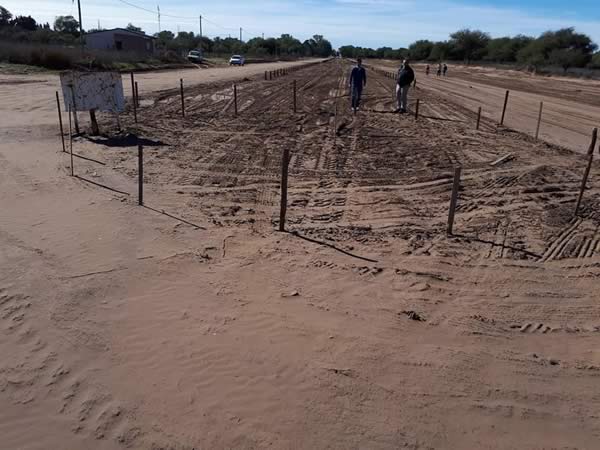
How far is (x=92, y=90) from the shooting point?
1291 centimetres

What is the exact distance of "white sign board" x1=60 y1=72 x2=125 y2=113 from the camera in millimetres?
12492

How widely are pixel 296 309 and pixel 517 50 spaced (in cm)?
10142

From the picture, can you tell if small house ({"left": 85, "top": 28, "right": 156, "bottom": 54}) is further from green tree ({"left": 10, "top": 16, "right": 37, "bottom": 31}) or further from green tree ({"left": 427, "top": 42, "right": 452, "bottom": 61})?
green tree ({"left": 427, "top": 42, "right": 452, "bottom": 61})

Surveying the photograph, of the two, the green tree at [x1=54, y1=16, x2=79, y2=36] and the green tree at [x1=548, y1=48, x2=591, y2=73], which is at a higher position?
the green tree at [x1=54, y1=16, x2=79, y2=36]

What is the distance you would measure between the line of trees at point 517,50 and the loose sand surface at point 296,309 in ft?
226

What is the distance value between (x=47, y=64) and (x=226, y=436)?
41690mm

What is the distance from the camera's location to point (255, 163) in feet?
36.1

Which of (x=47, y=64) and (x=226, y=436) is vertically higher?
(x=47, y=64)

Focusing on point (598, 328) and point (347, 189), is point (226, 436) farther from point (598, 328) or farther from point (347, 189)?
point (347, 189)

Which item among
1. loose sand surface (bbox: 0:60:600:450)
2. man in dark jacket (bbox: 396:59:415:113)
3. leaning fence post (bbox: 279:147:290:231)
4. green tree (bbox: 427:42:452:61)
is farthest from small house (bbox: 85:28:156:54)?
leaning fence post (bbox: 279:147:290:231)

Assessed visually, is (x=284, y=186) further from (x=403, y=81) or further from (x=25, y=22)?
(x=25, y=22)

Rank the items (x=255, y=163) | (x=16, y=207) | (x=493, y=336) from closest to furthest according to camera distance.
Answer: (x=493, y=336) → (x=16, y=207) → (x=255, y=163)

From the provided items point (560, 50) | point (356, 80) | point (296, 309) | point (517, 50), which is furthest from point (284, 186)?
point (517, 50)

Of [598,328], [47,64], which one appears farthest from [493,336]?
[47,64]
